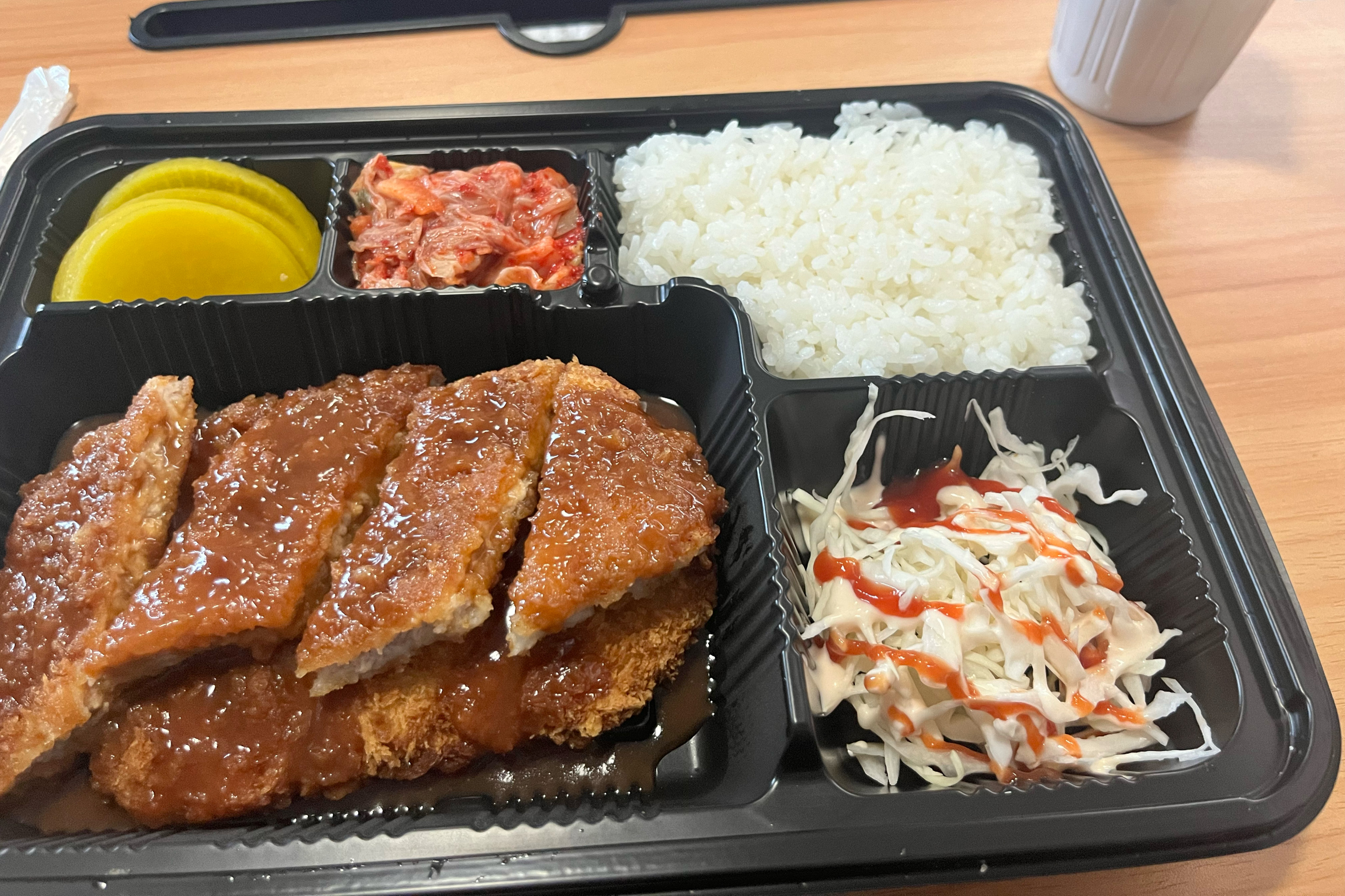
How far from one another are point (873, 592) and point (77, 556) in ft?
4.60

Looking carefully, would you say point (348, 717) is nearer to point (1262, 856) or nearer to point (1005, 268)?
point (1262, 856)

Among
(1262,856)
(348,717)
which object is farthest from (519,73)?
(1262,856)

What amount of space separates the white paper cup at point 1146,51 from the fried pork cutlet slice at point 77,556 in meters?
2.50

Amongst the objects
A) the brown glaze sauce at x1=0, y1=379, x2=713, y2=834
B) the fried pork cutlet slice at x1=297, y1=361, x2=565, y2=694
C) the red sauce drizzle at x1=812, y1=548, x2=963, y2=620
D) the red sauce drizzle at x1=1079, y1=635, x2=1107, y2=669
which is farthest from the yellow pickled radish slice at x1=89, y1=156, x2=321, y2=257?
the red sauce drizzle at x1=1079, y1=635, x2=1107, y2=669

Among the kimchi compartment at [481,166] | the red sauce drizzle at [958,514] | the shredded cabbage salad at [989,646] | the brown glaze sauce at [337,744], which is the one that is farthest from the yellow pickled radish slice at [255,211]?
the red sauce drizzle at [958,514]

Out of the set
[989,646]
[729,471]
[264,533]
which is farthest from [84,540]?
[989,646]

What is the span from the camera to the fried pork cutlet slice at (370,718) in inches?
50.0

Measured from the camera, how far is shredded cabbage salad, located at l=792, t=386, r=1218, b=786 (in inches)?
51.8

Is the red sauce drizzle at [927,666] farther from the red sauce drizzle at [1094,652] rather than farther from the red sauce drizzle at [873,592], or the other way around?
the red sauce drizzle at [1094,652]

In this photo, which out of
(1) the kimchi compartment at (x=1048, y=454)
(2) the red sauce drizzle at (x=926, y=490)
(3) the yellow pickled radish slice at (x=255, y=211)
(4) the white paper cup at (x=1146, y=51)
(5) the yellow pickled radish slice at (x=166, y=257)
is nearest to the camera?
(1) the kimchi compartment at (x=1048, y=454)

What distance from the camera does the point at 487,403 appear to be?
5.02ft

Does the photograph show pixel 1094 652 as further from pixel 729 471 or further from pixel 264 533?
pixel 264 533

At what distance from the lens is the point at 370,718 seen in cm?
135

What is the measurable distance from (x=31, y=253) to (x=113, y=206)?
0.22 meters
